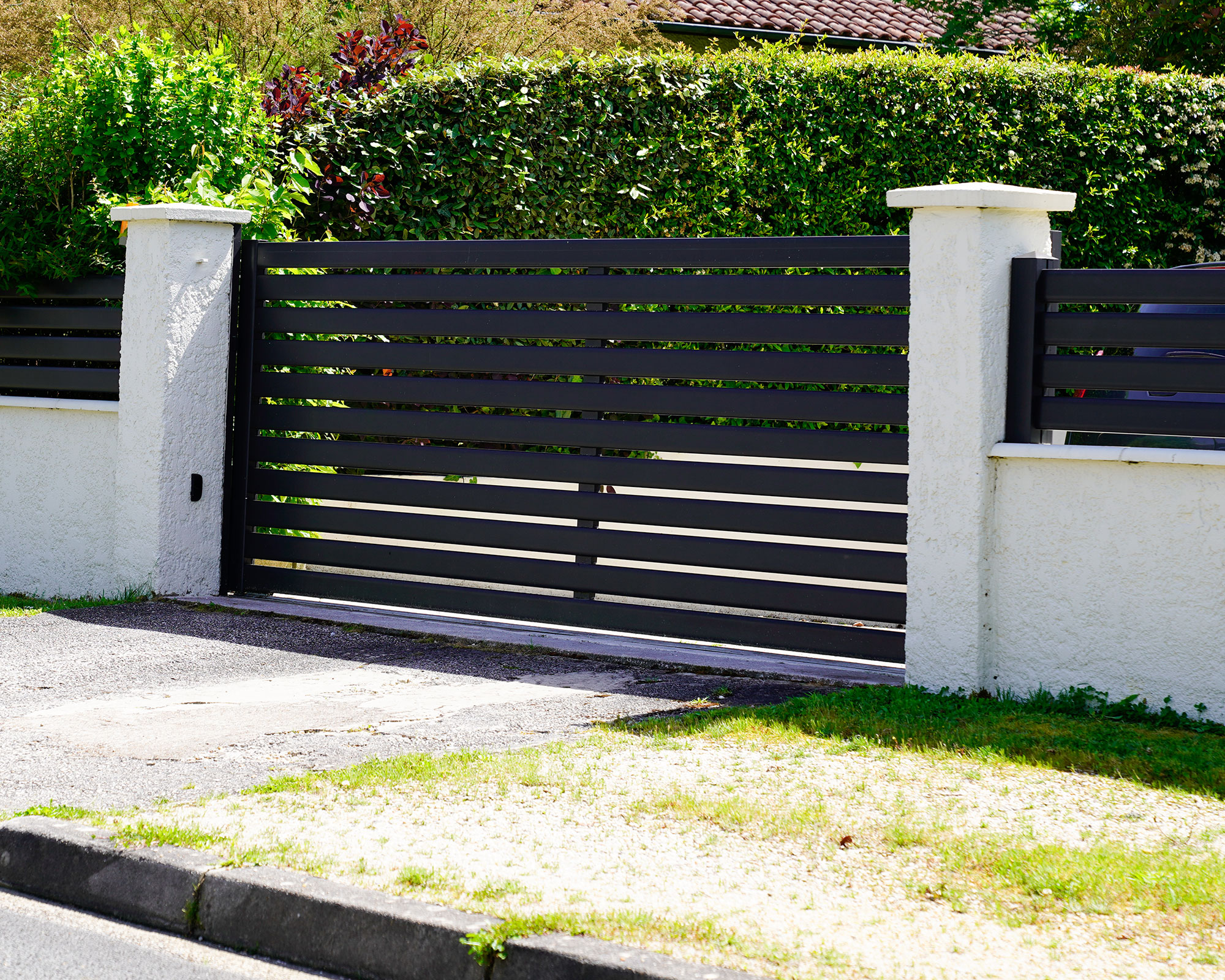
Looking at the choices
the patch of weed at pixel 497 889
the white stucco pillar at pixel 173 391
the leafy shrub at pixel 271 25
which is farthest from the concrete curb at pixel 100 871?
the leafy shrub at pixel 271 25

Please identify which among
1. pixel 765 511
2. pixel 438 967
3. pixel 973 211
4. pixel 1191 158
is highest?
pixel 1191 158

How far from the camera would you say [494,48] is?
640 inches

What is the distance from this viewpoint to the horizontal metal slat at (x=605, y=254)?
614 cm

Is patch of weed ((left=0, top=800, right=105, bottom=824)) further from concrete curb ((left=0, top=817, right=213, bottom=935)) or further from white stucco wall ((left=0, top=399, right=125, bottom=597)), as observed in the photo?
white stucco wall ((left=0, top=399, right=125, bottom=597))

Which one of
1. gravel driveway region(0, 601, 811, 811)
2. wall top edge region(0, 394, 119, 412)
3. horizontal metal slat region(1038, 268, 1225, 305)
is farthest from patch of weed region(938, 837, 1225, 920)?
wall top edge region(0, 394, 119, 412)

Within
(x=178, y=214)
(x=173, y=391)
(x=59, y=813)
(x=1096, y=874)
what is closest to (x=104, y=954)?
(x=59, y=813)

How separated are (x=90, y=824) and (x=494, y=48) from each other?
45.2 ft

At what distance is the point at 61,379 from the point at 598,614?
3648mm

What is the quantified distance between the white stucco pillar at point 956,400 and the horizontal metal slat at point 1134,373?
8.4 inches

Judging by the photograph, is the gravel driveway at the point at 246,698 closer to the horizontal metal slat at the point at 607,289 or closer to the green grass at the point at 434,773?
the green grass at the point at 434,773

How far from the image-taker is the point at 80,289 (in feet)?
26.6

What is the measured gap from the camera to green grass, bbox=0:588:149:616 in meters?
7.40

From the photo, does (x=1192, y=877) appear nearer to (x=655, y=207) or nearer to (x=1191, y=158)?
(x=655, y=207)

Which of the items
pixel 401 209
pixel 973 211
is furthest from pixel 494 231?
pixel 973 211
